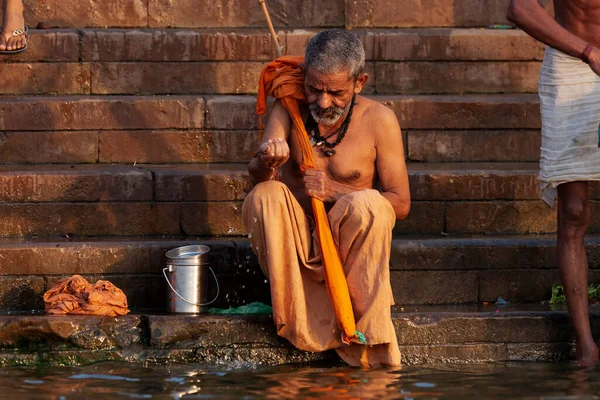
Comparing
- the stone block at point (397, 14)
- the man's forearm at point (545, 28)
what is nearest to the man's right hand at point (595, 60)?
the man's forearm at point (545, 28)

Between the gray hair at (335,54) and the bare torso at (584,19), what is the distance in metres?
1.09

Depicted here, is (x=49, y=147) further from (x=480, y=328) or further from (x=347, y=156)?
(x=480, y=328)

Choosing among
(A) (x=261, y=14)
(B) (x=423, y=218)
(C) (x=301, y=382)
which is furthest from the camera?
(A) (x=261, y=14)

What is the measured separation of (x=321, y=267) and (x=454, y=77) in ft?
9.89

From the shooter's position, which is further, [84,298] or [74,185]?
[74,185]

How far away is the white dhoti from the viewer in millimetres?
5684

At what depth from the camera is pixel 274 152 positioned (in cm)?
556

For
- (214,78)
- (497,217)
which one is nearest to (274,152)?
(497,217)

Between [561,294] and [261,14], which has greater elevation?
[261,14]

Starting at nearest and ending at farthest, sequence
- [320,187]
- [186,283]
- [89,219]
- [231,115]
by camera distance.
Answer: [320,187] → [186,283] → [89,219] → [231,115]

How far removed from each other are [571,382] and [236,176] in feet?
8.63

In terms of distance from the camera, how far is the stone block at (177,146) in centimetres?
761

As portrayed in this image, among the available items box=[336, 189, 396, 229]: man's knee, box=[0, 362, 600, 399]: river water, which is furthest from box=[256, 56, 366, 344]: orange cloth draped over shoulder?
box=[0, 362, 600, 399]: river water

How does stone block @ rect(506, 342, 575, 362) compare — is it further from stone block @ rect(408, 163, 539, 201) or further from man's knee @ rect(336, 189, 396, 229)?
stone block @ rect(408, 163, 539, 201)
